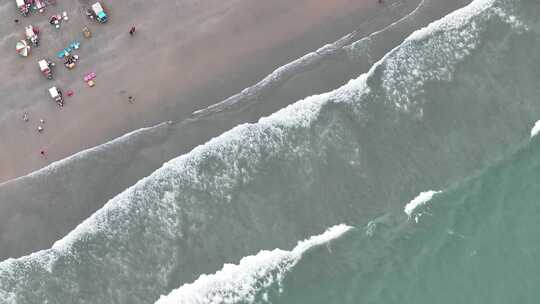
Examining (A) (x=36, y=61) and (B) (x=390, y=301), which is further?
(A) (x=36, y=61)

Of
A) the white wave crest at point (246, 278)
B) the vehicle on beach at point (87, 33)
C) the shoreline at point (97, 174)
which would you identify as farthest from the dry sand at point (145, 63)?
the white wave crest at point (246, 278)

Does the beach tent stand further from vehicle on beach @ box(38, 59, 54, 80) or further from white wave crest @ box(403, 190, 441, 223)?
white wave crest @ box(403, 190, 441, 223)

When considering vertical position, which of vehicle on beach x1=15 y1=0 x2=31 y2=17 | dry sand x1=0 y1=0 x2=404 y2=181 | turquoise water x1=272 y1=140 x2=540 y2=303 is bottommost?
turquoise water x1=272 y1=140 x2=540 y2=303

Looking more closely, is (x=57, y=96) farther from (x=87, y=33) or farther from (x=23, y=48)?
(x=87, y=33)

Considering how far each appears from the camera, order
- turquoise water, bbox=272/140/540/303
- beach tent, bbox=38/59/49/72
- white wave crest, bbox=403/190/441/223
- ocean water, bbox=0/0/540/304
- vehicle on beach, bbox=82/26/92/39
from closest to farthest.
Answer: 1. turquoise water, bbox=272/140/540/303
2. ocean water, bbox=0/0/540/304
3. white wave crest, bbox=403/190/441/223
4. beach tent, bbox=38/59/49/72
5. vehicle on beach, bbox=82/26/92/39

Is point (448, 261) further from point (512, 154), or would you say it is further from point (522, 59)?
point (522, 59)

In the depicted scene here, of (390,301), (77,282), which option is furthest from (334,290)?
(77,282)

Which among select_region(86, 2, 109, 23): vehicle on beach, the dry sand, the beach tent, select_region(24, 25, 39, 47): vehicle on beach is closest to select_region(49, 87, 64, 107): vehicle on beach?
the dry sand

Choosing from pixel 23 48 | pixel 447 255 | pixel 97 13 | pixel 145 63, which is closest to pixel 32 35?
pixel 23 48
